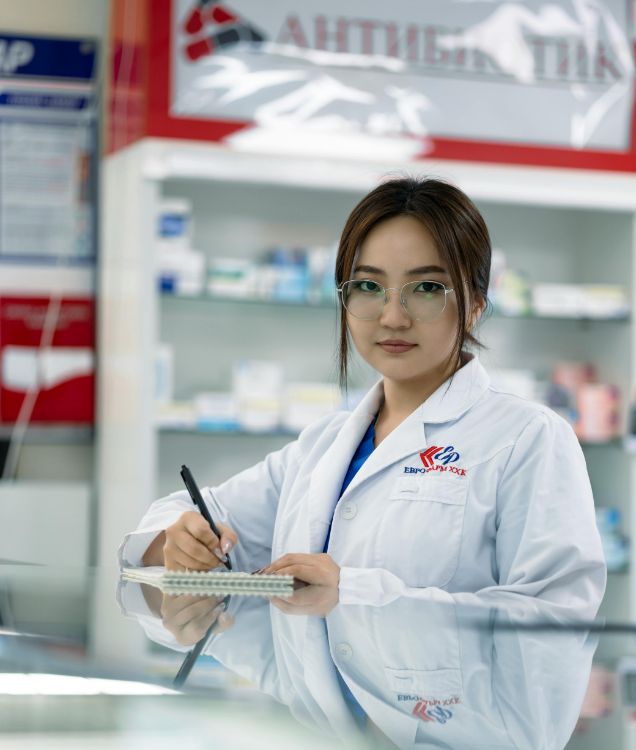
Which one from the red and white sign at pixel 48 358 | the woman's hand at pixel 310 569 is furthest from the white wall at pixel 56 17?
the woman's hand at pixel 310 569

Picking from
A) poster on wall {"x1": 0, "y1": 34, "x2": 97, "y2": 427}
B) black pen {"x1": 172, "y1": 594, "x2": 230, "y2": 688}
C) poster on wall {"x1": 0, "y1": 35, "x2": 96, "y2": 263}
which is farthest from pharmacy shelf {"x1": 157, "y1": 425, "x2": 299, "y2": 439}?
black pen {"x1": 172, "y1": 594, "x2": 230, "y2": 688}

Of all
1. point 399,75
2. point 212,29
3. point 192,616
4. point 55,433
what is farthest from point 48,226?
point 192,616

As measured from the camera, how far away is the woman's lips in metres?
1.81

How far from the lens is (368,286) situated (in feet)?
6.00

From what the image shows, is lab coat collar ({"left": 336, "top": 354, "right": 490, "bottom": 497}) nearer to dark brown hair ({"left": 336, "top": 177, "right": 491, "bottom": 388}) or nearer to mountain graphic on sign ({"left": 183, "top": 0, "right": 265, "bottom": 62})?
dark brown hair ({"left": 336, "top": 177, "right": 491, "bottom": 388})

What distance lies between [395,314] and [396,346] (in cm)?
6

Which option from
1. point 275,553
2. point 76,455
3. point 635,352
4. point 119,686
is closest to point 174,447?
point 76,455

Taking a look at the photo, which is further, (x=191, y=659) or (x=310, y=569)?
(x=310, y=569)

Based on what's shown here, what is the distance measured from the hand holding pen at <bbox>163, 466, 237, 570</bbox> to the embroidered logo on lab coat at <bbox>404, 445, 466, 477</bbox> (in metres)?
0.30

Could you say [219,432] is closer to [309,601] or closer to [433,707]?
[309,601]

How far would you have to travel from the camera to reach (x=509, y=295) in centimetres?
479

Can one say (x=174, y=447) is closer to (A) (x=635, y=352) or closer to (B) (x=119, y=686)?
(A) (x=635, y=352)

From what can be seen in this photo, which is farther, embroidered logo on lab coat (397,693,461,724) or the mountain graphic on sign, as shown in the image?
the mountain graphic on sign

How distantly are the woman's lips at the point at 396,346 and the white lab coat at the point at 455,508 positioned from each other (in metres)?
0.10
